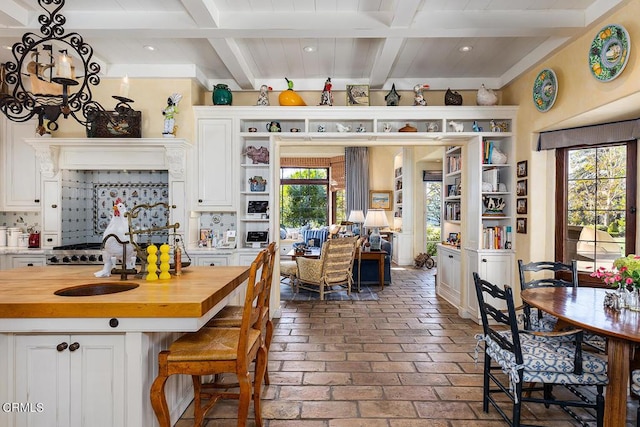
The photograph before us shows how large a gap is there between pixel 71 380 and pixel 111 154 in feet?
10.6

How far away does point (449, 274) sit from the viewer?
17.9 feet

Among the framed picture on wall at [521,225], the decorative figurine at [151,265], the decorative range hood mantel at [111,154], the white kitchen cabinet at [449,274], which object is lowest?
the white kitchen cabinet at [449,274]

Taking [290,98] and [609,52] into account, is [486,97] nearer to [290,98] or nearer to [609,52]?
[609,52]

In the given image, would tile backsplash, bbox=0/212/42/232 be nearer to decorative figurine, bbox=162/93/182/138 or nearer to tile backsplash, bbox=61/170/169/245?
tile backsplash, bbox=61/170/169/245

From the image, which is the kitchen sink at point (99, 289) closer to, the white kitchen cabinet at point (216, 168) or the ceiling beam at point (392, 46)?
the white kitchen cabinet at point (216, 168)

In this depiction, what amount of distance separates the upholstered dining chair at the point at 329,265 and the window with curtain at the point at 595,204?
2.72 metres

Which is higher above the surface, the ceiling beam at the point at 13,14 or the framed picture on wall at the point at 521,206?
the ceiling beam at the point at 13,14

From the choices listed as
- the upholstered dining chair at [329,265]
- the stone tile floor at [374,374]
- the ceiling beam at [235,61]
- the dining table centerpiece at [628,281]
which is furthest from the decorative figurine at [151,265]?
the upholstered dining chair at [329,265]

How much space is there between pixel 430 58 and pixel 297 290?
3.96 meters

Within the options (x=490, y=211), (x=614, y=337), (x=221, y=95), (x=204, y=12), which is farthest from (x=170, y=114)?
(x=614, y=337)

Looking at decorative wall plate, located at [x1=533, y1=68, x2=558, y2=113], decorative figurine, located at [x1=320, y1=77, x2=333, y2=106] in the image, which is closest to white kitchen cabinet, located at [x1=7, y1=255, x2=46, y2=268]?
decorative figurine, located at [x1=320, y1=77, x2=333, y2=106]

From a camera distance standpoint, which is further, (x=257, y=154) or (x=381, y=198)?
(x=381, y=198)

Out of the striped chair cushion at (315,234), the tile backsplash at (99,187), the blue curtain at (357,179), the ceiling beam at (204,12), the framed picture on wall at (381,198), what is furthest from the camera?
the framed picture on wall at (381,198)

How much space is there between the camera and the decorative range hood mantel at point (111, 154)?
169 inches
